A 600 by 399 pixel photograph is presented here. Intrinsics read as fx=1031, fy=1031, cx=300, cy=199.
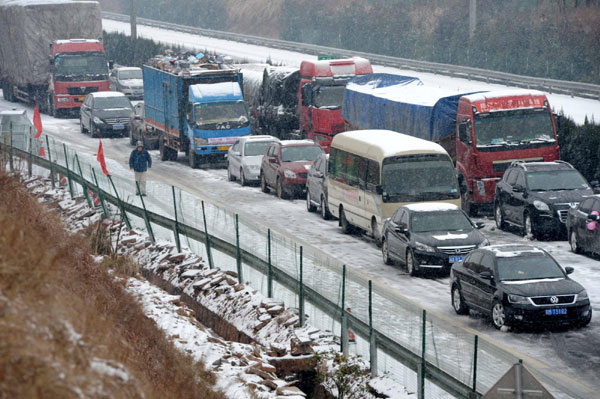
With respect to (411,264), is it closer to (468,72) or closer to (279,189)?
(279,189)

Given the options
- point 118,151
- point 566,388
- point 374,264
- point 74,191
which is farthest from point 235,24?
point 566,388

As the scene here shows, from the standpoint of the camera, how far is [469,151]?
26.9 m

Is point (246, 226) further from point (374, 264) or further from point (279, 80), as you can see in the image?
point (279, 80)

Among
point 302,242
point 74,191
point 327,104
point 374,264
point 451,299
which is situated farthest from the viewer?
point 327,104

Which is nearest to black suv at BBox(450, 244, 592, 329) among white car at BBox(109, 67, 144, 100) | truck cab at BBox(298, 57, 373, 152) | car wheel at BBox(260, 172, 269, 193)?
car wheel at BBox(260, 172, 269, 193)

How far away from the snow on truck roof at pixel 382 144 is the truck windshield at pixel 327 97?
10.3 m

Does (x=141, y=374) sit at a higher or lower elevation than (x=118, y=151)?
higher

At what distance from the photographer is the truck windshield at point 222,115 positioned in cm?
3609

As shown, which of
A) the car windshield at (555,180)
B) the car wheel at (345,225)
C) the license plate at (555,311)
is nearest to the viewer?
the license plate at (555,311)

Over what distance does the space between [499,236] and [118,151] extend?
20.5 metres

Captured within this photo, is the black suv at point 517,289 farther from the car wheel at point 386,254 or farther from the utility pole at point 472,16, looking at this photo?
the utility pole at point 472,16

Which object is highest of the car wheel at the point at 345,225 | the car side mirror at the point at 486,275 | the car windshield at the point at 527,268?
the car windshield at the point at 527,268

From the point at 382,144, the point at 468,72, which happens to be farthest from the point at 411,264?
the point at 468,72

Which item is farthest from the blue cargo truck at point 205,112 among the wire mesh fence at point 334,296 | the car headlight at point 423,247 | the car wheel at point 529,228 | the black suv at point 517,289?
the black suv at point 517,289
